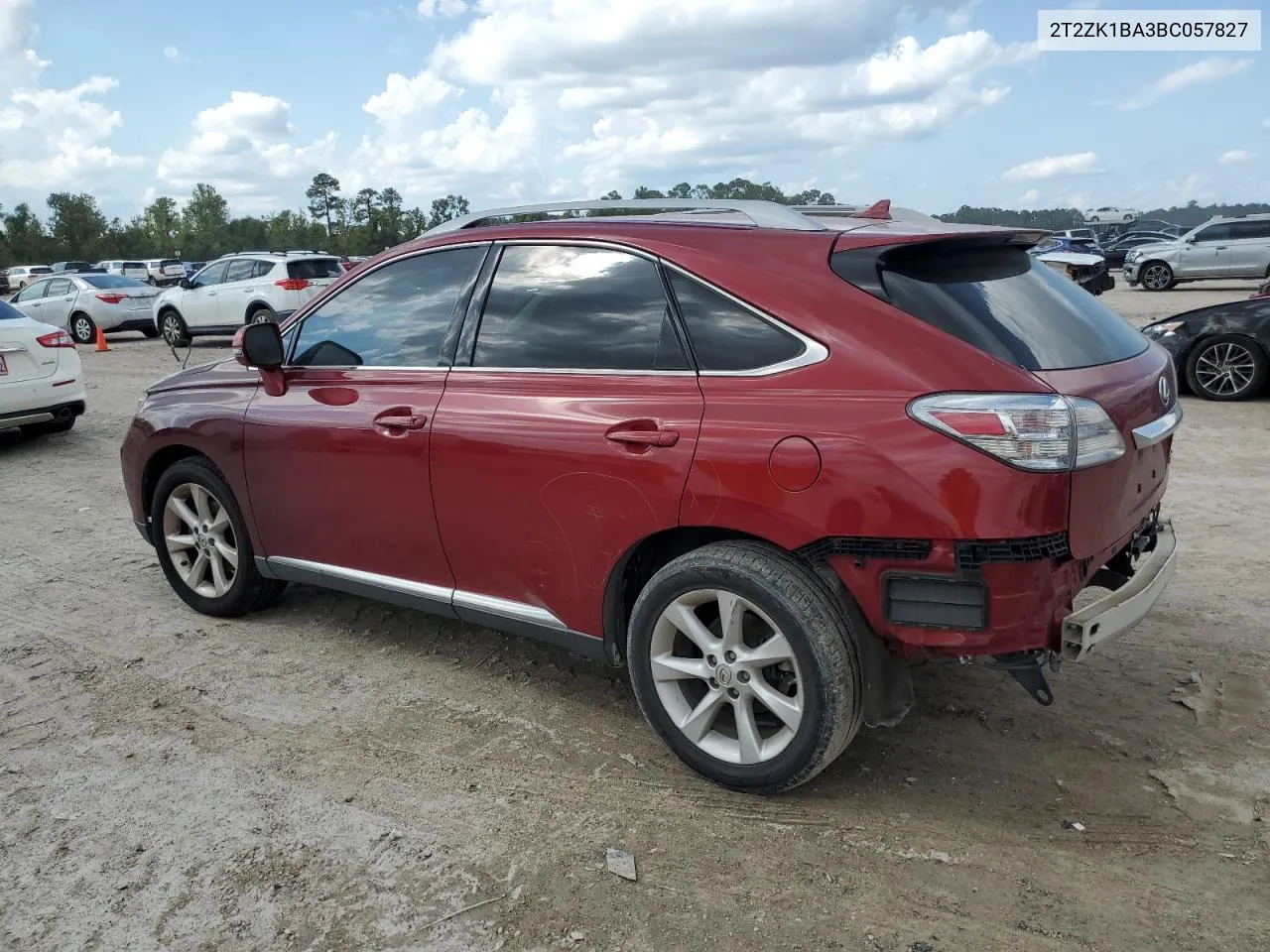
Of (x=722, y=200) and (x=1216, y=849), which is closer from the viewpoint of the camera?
(x=1216, y=849)

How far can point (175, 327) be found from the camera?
778 inches

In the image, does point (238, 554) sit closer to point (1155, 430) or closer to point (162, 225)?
point (1155, 430)

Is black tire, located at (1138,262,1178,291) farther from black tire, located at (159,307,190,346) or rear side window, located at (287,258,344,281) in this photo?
black tire, located at (159,307,190,346)

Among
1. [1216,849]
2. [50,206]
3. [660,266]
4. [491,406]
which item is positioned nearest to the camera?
[1216,849]

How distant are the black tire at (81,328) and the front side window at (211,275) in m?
3.34

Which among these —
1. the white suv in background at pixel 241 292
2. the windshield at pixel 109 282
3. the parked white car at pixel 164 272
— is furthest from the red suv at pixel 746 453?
the parked white car at pixel 164 272

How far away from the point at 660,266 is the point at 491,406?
802 mm

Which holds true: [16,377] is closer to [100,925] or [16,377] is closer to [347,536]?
[347,536]

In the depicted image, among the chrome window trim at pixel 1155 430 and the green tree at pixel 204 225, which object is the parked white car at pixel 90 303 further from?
the green tree at pixel 204 225

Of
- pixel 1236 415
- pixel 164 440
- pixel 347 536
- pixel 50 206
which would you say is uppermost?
pixel 50 206

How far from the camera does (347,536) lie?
4164 mm

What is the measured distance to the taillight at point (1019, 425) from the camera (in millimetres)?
2645

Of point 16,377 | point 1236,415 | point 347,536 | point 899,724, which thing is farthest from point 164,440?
point 1236,415

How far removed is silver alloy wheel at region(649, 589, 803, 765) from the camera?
3.04 meters
